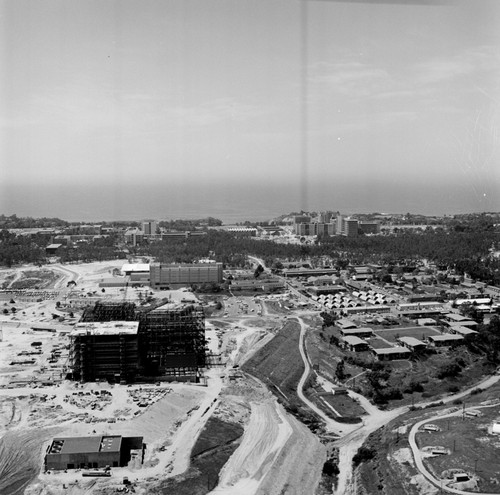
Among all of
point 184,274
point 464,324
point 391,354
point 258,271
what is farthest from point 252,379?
point 258,271

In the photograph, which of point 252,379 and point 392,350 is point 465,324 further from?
point 252,379

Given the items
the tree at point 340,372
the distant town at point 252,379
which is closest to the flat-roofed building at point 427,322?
the distant town at point 252,379

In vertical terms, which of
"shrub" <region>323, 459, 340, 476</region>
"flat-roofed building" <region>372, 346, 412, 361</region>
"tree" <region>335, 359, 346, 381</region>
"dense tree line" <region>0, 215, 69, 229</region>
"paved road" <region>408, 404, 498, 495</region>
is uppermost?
"dense tree line" <region>0, 215, 69, 229</region>

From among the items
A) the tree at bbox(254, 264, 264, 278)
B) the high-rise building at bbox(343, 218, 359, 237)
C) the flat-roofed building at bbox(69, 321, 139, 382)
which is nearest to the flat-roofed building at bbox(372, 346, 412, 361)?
the flat-roofed building at bbox(69, 321, 139, 382)

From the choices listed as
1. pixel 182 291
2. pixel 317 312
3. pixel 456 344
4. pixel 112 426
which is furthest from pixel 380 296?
pixel 112 426

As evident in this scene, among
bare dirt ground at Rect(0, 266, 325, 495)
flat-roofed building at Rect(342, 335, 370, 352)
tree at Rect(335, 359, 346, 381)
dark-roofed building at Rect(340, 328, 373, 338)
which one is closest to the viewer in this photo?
bare dirt ground at Rect(0, 266, 325, 495)

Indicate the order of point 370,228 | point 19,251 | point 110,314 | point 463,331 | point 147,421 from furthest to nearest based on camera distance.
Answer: point 370,228 < point 19,251 < point 463,331 < point 110,314 < point 147,421

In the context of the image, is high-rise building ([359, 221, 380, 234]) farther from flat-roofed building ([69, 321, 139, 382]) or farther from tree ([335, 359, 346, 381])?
flat-roofed building ([69, 321, 139, 382])
